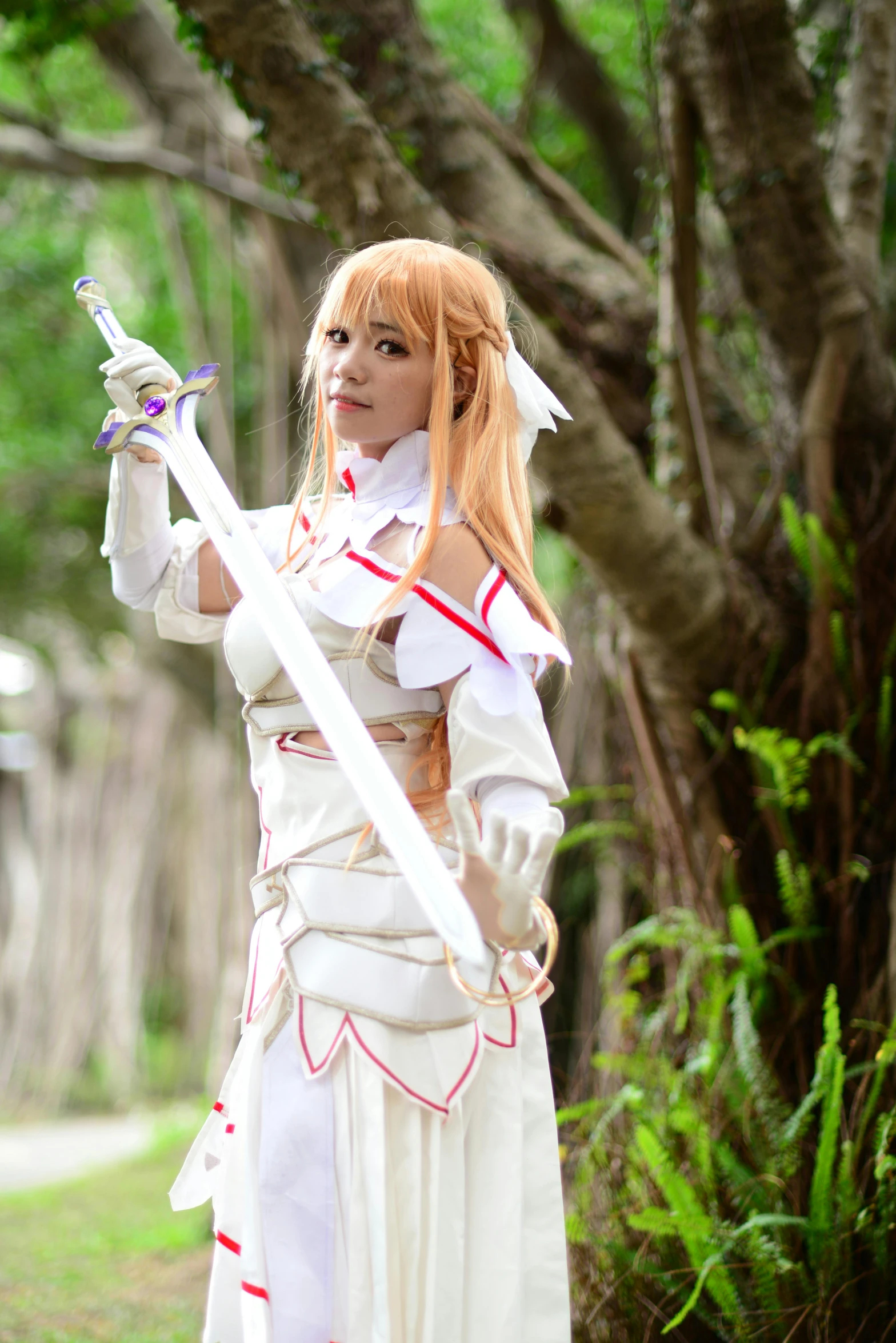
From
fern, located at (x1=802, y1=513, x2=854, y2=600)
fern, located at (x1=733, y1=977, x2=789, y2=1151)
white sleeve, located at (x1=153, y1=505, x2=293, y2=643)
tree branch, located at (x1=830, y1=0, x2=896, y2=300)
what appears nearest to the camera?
white sleeve, located at (x1=153, y1=505, x2=293, y2=643)

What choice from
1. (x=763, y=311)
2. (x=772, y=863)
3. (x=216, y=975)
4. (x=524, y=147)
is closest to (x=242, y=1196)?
(x=772, y=863)

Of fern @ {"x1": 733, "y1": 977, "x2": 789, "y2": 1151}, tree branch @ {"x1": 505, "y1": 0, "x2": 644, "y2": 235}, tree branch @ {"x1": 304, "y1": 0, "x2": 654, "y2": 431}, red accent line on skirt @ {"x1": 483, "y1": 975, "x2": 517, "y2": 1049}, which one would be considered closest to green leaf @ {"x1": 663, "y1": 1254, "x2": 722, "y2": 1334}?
fern @ {"x1": 733, "y1": 977, "x2": 789, "y2": 1151}

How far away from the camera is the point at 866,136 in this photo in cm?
254

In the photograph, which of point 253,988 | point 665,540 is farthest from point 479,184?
point 253,988

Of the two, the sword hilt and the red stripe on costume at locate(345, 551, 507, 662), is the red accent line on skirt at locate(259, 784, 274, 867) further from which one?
the sword hilt

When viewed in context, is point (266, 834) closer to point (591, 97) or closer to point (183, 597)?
point (183, 597)

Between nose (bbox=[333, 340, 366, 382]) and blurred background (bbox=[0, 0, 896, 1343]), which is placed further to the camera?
blurred background (bbox=[0, 0, 896, 1343])

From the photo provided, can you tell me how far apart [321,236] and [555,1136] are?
2.40 m

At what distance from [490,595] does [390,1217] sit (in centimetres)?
62

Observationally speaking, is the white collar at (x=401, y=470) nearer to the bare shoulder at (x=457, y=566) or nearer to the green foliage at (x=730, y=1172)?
the bare shoulder at (x=457, y=566)

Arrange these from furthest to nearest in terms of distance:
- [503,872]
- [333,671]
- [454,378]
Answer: [454,378] → [333,671] → [503,872]

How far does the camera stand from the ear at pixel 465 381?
1.36 m

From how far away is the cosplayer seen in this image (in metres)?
1.13

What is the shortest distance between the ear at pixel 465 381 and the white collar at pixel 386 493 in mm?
66
